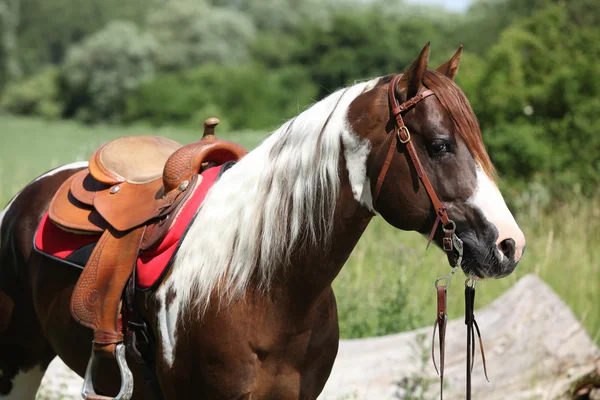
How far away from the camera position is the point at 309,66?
42.0 metres

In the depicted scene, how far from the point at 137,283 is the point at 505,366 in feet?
8.96

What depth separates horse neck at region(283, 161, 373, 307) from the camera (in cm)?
216

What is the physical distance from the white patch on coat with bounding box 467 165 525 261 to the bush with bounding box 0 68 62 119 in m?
46.2

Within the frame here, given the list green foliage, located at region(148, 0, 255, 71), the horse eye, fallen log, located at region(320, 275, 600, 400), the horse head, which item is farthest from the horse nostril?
green foliage, located at region(148, 0, 255, 71)

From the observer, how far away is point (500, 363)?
4277mm

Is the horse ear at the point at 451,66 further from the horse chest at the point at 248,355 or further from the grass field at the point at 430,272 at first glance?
the grass field at the point at 430,272

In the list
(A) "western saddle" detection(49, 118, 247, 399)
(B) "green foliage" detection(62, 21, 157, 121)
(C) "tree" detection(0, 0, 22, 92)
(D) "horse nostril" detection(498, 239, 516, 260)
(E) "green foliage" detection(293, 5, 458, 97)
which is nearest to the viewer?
(D) "horse nostril" detection(498, 239, 516, 260)

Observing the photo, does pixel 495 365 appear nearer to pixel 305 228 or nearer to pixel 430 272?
pixel 430 272

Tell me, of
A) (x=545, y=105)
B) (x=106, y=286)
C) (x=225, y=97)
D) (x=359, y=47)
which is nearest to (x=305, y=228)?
(x=106, y=286)

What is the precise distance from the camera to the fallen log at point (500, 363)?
13.5ft

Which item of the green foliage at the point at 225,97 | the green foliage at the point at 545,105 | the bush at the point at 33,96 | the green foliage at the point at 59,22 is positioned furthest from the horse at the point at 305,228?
the green foliage at the point at 59,22

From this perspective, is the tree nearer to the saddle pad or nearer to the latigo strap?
the latigo strap

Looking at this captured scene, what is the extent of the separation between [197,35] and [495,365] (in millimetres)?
50208

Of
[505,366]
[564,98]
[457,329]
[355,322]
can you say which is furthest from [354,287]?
[564,98]
